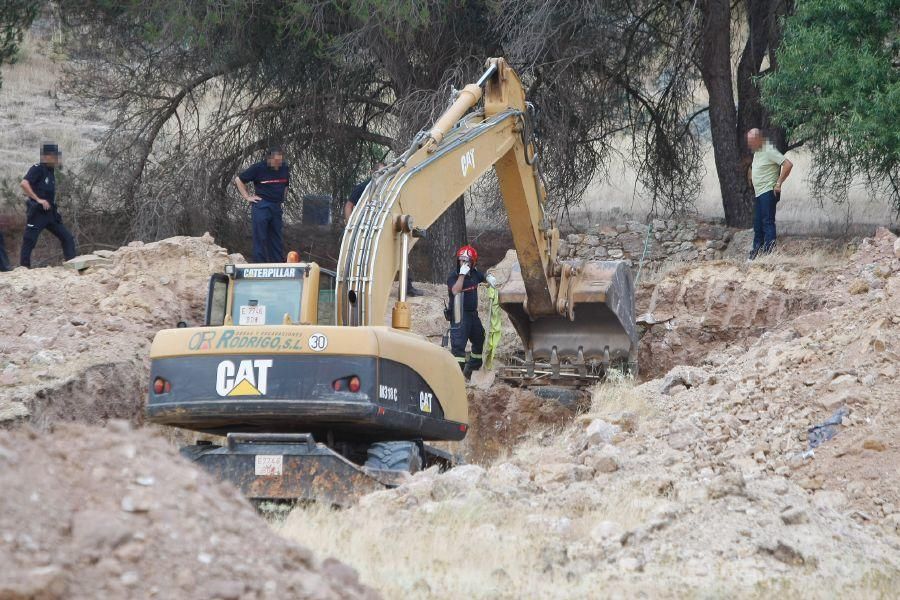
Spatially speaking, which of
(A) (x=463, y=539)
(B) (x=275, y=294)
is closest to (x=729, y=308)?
(B) (x=275, y=294)

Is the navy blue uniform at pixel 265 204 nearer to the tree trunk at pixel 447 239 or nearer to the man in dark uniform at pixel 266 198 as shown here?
the man in dark uniform at pixel 266 198

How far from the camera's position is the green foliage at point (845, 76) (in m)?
15.6

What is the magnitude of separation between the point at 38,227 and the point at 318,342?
7.71 meters

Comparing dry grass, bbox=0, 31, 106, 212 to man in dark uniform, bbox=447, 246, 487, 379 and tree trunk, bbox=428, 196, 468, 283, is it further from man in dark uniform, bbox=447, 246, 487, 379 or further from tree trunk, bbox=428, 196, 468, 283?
man in dark uniform, bbox=447, 246, 487, 379

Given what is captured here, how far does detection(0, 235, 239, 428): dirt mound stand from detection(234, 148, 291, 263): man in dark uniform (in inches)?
54.9

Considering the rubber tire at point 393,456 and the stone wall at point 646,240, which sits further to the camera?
the stone wall at point 646,240

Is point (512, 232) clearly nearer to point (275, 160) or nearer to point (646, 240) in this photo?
point (275, 160)

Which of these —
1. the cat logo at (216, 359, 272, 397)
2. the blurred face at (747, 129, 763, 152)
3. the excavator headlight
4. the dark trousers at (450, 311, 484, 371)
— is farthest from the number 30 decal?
the blurred face at (747, 129, 763, 152)

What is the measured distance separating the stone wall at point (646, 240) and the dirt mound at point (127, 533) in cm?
1602

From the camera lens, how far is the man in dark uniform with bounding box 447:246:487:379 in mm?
14938

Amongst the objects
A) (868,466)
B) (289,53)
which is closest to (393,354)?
(868,466)

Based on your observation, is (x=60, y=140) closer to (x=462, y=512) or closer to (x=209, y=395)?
(x=209, y=395)

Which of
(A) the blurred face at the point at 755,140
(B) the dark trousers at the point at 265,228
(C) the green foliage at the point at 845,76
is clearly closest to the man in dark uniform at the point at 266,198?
(B) the dark trousers at the point at 265,228

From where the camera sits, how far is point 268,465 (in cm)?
886
